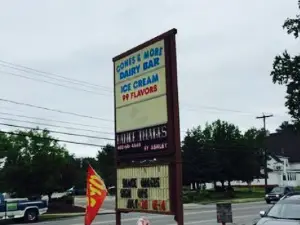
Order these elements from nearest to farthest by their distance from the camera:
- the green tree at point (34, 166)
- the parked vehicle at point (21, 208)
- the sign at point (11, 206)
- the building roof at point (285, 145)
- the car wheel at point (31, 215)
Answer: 1. the parked vehicle at point (21, 208)
2. the sign at point (11, 206)
3. the car wheel at point (31, 215)
4. the green tree at point (34, 166)
5. the building roof at point (285, 145)

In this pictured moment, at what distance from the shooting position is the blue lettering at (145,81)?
962cm

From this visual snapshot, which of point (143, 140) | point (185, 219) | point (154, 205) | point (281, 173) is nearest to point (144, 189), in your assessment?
point (154, 205)

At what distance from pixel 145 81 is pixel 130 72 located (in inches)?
25.4

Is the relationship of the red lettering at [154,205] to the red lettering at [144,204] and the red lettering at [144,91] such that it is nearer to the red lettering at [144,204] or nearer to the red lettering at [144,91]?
the red lettering at [144,204]

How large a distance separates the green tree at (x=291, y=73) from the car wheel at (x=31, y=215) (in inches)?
651

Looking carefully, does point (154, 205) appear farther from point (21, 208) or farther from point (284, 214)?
point (21, 208)

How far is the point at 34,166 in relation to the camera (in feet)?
127

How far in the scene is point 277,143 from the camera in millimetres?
103750

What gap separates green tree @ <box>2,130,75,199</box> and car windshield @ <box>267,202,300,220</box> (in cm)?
2741

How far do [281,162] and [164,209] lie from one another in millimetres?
89547

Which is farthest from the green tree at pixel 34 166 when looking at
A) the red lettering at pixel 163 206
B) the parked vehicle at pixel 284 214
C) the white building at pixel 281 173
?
the white building at pixel 281 173

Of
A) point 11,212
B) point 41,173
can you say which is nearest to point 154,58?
point 11,212

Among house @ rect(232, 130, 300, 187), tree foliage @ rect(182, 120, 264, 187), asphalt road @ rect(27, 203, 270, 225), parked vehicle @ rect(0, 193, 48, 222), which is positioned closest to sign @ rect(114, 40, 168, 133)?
asphalt road @ rect(27, 203, 270, 225)

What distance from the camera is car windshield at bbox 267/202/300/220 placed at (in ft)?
42.1
